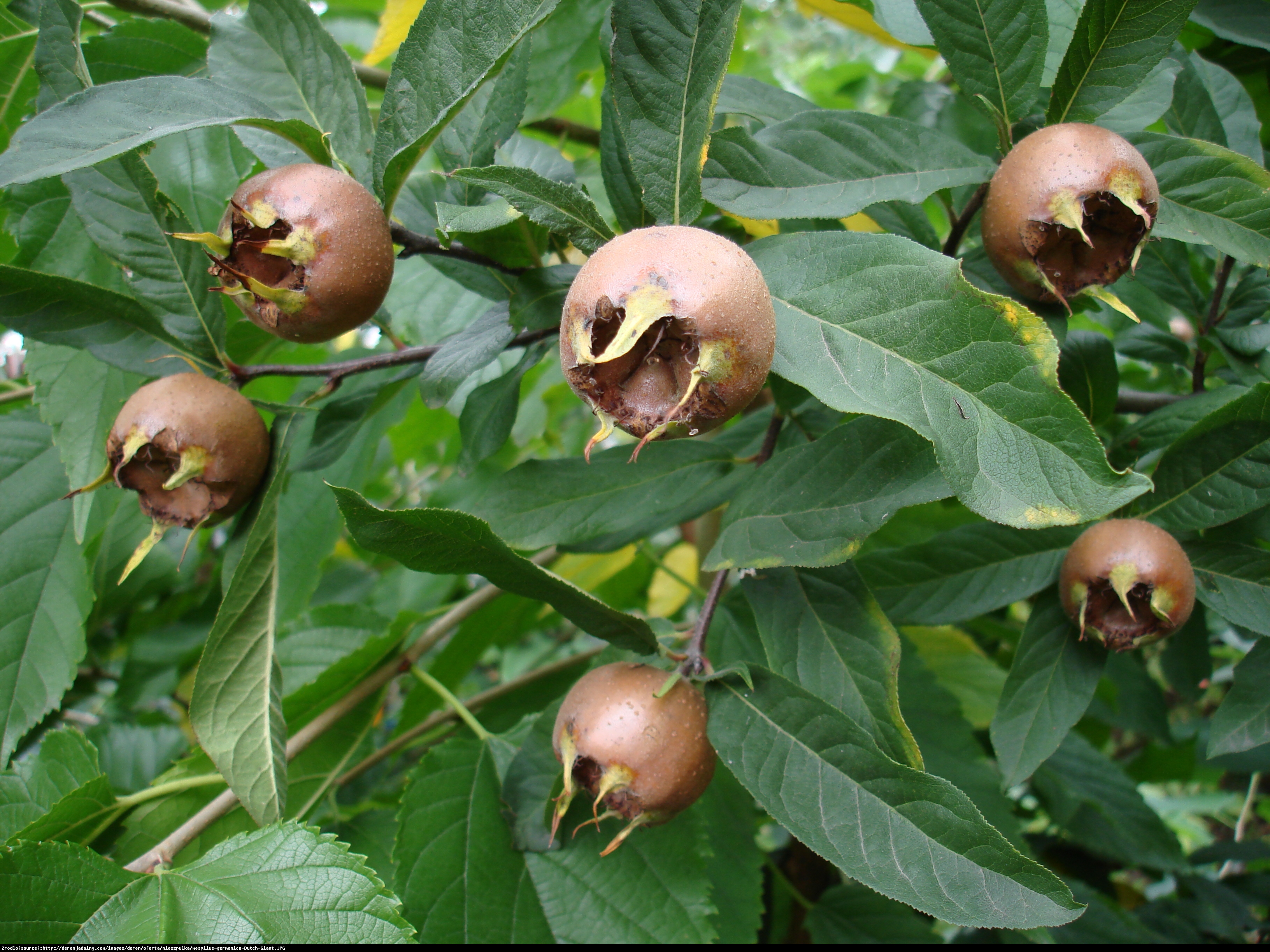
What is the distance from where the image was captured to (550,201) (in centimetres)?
88

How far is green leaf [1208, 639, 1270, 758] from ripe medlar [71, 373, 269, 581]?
1354mm

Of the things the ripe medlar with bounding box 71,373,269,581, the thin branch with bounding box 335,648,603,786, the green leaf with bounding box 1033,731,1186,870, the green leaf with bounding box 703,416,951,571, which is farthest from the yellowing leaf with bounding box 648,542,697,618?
the ripe medlar with bounding box 71,373,269,581

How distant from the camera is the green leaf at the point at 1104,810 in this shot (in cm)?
208

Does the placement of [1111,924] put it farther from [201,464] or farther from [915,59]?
[915,59]

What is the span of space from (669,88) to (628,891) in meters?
1.16

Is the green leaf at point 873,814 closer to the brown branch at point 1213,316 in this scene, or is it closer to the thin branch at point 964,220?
the thin branch at point 964,220

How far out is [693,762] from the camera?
996 millimetres

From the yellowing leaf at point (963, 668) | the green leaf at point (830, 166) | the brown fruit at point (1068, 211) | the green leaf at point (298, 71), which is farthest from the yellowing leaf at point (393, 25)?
the yellowing leaf at point (963, 668)

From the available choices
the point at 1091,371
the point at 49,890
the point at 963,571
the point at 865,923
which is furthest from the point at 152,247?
the point at 865,923

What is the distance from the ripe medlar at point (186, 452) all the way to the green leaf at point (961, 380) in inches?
27.8

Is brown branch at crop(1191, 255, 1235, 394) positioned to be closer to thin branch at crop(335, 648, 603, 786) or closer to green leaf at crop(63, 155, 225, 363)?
thin branch at crop(335, 648, 603, 786)

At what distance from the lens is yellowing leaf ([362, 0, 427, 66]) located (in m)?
1.89

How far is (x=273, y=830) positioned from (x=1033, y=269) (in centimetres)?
115

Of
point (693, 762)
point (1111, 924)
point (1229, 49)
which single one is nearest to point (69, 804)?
point (693, 762)
